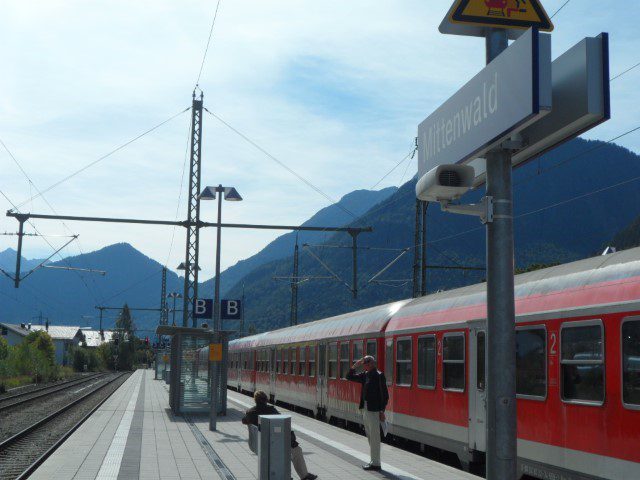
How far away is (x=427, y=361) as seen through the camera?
1483 centimetres

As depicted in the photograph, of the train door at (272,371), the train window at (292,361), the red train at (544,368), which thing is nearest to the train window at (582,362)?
the red train at (544,368)

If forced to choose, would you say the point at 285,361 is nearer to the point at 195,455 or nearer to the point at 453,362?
the point at 195,455

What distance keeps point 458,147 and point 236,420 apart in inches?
705

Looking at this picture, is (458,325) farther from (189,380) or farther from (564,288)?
(189,380)

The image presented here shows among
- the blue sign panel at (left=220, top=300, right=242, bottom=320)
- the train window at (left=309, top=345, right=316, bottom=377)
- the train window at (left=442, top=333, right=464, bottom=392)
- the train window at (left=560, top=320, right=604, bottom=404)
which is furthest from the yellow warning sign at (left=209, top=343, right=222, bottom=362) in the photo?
the train window at (left=560, top=320, right=604, bottom=404)

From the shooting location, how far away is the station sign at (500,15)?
6.03 m

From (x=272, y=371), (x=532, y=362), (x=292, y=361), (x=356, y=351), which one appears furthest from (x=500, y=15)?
(x=272, y=371)

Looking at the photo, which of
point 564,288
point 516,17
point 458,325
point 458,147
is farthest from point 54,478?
point 516,17

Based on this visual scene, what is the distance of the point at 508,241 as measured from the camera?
235 inches

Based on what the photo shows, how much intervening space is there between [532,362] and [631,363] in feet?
7.20

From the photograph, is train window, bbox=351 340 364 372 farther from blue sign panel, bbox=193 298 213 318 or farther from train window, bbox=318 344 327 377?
blue sign panel, bbox=193 298 213 318

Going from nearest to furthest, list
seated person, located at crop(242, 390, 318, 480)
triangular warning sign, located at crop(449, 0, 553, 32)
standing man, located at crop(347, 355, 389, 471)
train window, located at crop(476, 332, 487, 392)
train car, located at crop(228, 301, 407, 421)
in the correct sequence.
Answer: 1. triangular warning sign, located at crop(449, 0, 553, 32)
2. seated person, located at crop(242, 390, 318, 480)
3. train window, located at crop(476, 332, 487, 392)
4. standing man, located at crop(347, 355, 389, 471)
5. train car, located at crop(228, 301, 407, 421)

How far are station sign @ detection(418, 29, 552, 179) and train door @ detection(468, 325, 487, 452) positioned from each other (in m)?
5.90

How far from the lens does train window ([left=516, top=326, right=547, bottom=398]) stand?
10.5 metres
